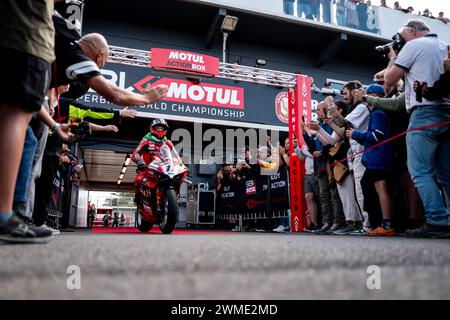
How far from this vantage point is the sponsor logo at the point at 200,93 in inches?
319

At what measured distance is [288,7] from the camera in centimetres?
1114

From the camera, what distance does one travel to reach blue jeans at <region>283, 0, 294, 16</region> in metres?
11.1

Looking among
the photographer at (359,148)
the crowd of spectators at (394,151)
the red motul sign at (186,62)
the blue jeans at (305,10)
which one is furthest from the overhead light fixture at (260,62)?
the photographer at (359,148)

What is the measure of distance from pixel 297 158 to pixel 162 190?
2.28m

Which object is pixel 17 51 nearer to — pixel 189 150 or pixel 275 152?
pixel 275 152

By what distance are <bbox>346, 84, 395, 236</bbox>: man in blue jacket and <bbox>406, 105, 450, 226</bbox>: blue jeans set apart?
1.71ft

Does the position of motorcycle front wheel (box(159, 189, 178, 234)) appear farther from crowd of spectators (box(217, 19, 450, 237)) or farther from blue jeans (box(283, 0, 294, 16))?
blue jeans (box(283, 0, 294, 16))

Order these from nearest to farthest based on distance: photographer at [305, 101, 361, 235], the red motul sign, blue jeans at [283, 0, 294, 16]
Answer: photographer at [305, 101, 361, 235] → the red motul sign → blue jeans at [283, 0, 294, 16]

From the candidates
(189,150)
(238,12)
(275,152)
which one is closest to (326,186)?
(275,152)

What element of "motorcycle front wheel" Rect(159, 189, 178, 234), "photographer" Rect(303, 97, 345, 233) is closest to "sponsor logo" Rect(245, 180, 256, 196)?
"photographer" Rect(303, 97, 345, 233)

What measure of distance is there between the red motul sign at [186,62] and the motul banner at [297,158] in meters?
2.30

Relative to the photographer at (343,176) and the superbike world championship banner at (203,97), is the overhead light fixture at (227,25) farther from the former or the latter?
the photographer at (343,176)

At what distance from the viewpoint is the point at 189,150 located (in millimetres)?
11070

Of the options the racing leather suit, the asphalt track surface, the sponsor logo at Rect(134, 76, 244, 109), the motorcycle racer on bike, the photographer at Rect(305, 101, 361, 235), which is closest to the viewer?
the asphalt track surface
